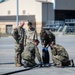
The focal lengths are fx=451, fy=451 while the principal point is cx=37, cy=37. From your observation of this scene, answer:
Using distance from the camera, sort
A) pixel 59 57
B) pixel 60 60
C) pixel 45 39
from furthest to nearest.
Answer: pixel 45 39 → pixel 59 57 → pixel 60 60

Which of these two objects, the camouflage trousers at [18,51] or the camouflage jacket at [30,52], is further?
the camouflage trousers at [18,51]

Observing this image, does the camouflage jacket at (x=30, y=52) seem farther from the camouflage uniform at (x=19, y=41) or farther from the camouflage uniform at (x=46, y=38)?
the camouflage uniform at (x=46, y=38)

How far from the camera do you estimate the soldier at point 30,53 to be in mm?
15675

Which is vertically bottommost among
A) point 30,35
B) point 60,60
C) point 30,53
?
point 60,60

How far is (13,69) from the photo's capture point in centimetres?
1508

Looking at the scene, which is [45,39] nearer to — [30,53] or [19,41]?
[30,53]

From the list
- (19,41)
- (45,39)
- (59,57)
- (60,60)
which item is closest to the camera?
(60,60)

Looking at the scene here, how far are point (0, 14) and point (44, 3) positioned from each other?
9357 millimetres

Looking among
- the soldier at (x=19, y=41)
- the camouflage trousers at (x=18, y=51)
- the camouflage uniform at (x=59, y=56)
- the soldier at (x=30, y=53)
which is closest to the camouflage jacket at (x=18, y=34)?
the soldier at (x=19, y=41)

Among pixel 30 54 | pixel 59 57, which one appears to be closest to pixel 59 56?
pixel 59 57

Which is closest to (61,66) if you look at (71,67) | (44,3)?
(71,67)

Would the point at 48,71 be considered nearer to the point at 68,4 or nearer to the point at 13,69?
the point at 13,69

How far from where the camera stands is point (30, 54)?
15.8 m

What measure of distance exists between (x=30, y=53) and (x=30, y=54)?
2.0 inches
